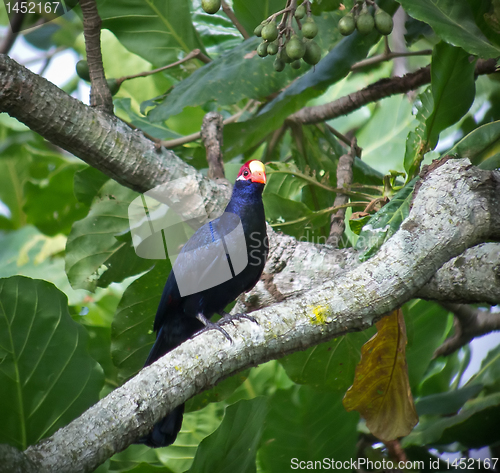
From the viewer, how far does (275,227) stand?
2.34 meters

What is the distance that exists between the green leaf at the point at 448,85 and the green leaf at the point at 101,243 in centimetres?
136

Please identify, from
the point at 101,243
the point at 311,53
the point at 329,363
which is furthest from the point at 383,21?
the point at 101,243

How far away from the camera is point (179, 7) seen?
2496 millimetres

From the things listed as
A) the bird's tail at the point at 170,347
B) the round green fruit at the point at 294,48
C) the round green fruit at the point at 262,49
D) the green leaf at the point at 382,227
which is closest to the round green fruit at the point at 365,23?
the round green fruit at the point at 294,48

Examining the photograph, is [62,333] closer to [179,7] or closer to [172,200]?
[172,200]

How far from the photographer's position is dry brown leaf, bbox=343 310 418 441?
1.85m

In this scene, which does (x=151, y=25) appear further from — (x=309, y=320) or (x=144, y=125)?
(x=309, y=320)

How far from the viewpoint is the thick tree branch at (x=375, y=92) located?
2263 mm

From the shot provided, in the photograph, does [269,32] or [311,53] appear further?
[311,53]

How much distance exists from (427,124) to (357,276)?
76 cm

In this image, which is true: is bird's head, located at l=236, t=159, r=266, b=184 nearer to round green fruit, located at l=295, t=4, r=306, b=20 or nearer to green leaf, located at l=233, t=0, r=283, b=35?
round green fruit, located at l=295, t=4, r=306, b=20

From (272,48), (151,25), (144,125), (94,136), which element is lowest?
(144,125)

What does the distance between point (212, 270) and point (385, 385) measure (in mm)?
762

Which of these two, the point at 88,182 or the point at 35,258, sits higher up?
the point at 88,182
